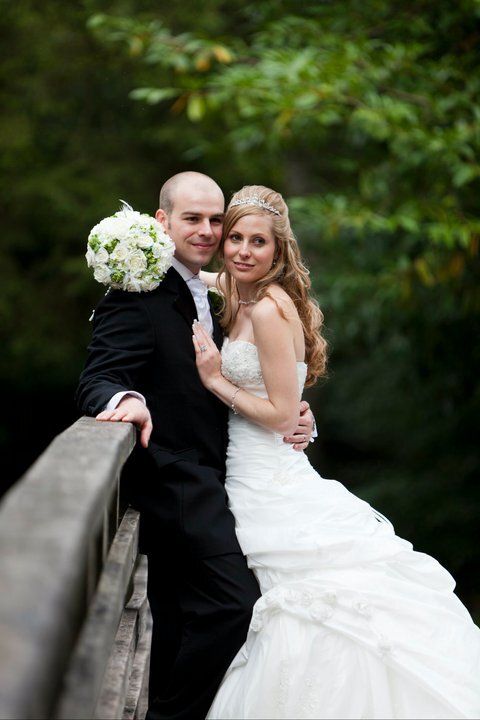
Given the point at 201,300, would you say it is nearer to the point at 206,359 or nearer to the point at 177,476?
the point at 206,359

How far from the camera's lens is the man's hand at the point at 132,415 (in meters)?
3.03

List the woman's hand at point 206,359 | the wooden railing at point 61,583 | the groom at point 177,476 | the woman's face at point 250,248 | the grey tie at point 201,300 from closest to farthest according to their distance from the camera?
the wooden railing at point 61,583 → the groom at point 177,476 → the woman's hand at point 206,359 → the woman's face at point 250,248 → the grey tie at point 201,300

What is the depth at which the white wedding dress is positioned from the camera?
295cm

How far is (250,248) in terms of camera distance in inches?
147

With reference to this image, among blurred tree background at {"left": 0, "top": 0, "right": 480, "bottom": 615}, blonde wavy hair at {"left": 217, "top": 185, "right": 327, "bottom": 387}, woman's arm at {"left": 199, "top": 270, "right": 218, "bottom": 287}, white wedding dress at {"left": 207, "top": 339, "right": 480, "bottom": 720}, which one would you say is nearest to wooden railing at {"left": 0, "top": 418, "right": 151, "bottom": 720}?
white wedding dress at {"left": 207, "top": 339, "right": 480, "bottom": 720}

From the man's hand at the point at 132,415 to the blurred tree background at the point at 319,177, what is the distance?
331 centimetres

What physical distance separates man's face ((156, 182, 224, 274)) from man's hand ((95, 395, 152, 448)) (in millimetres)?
808

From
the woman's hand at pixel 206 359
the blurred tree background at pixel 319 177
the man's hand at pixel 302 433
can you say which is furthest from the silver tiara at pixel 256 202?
the blurred tree background at pixel 319 177

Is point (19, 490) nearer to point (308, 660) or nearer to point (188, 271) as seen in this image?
point (308, 660)

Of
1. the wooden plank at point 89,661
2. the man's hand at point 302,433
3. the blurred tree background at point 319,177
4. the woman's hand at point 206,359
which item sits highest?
the wooden plank at point 89,661

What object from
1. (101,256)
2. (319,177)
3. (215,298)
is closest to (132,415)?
(101,256)

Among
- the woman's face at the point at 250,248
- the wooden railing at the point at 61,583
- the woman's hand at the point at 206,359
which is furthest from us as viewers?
the woman's face at the point at 250,248

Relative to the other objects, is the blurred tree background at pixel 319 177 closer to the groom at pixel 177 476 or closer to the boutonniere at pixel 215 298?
the boutonniere at pixel 215 298

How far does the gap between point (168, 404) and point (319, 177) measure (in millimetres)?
11334
